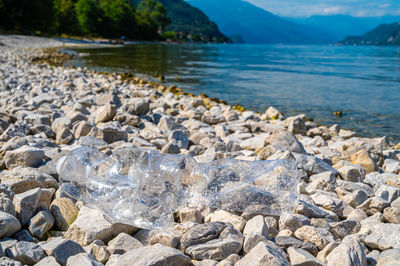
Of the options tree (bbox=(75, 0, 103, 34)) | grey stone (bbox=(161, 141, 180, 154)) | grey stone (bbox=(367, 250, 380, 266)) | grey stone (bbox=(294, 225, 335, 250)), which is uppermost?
tree (bbox=(75, 0, 103, 34))

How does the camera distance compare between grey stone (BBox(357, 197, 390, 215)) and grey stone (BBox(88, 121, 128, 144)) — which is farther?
grey stone (BBox(88, 121, 128, 144))

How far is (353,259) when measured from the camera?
1775mm

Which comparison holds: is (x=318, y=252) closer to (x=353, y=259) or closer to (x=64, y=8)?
(x=353, y=259)

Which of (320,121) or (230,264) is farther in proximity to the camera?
(320,121)

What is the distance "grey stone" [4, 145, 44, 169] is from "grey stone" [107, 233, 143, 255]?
1.42 m

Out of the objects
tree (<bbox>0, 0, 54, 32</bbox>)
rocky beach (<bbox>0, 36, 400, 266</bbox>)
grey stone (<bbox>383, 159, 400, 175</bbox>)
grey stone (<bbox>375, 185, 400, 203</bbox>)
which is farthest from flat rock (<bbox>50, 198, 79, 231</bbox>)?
tree (<bbox>0, 0, 54, 32</bbox>)

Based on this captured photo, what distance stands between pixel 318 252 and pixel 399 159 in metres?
2.98

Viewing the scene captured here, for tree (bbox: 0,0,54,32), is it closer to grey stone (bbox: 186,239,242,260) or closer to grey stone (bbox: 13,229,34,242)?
grey stone (bbox: 13,229,34,242)

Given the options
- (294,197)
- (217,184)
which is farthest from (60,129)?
(294,197)

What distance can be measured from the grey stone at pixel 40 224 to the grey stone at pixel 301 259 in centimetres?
148

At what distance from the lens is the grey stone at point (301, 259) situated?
175cm

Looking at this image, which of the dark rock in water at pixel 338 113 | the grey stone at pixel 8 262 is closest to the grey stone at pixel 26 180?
the grey stone at pixel 8 262

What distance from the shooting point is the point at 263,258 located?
1612mm

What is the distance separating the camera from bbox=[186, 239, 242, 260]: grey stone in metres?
1.86
